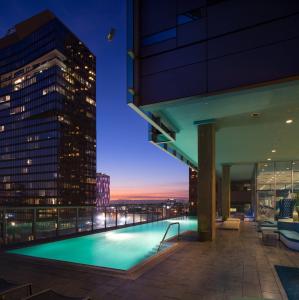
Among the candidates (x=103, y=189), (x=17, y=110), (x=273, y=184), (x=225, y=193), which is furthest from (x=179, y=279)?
(x=103, y=189)

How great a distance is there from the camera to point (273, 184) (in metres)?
→ 20.8

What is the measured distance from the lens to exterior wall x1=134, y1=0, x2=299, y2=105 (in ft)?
22.9

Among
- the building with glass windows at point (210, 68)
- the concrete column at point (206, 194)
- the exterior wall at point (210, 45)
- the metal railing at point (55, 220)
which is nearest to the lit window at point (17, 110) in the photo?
the metal railing at point (55, 220)

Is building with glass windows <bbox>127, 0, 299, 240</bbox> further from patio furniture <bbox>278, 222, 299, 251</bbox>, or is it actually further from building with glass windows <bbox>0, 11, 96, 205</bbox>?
building with glass windows <bbox>0, 11, 96, 205</bbox>

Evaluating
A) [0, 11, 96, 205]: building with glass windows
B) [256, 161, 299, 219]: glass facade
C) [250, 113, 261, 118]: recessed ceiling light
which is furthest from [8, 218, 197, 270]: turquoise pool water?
[0, 11, 96, 205]: building with glass windows

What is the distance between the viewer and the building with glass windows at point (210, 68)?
23.2 ft

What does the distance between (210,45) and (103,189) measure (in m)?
170

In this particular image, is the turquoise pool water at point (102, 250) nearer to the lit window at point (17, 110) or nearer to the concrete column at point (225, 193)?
the concrete column at point (225, 193)

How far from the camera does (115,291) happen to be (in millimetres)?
4273

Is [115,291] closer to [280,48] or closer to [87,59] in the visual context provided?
[280,48]

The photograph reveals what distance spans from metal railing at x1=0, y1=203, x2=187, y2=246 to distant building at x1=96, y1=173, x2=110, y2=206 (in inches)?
6122

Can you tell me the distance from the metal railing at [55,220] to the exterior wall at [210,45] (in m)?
4.93

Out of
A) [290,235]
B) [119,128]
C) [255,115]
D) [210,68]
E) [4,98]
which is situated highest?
[4,98]

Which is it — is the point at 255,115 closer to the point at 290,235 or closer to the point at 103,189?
the point at 290,235
